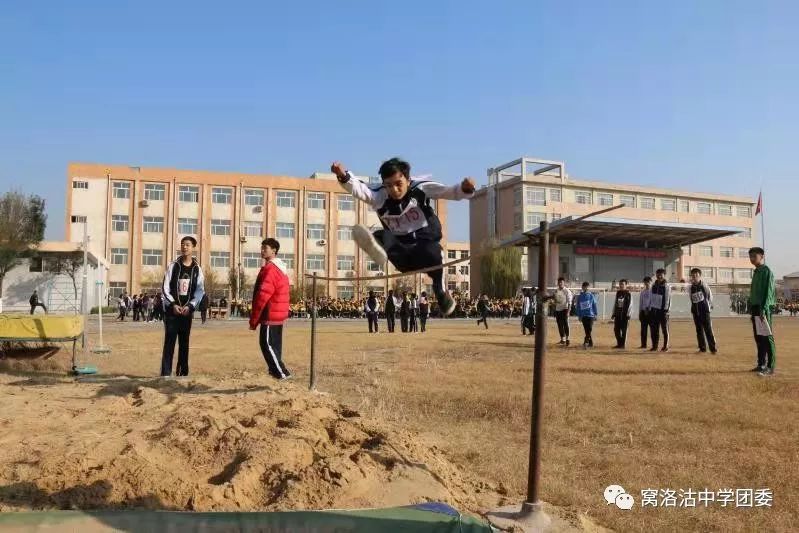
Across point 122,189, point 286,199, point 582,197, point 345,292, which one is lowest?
point 345,292

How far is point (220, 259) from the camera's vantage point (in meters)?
61.6

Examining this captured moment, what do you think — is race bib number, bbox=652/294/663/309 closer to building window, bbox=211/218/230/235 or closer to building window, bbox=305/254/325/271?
building window, bbox=305/254/325/271

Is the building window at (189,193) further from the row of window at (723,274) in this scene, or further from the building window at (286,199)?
the row of window at (723,274)

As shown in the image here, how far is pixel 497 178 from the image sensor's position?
6781 cm

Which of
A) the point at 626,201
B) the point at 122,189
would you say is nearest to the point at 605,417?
the point at 122,189

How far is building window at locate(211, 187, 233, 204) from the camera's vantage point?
61094mm

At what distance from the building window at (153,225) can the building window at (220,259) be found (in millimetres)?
5514

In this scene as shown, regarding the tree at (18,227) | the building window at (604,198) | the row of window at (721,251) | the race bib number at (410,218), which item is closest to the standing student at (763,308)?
the race bib number at (410,218)

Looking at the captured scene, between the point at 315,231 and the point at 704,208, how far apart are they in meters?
49.2

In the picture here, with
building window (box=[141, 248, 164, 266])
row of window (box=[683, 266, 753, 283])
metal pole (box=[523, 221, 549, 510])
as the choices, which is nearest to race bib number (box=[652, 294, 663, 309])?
metal pole (box=[523, 221, 549, 510])

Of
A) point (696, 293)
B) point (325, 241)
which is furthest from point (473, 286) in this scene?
point (696, 293)

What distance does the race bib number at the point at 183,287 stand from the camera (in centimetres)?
765

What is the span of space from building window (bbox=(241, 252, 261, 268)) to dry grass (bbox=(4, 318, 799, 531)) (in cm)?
5168

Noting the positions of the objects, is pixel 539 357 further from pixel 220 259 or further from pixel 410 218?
pixel 220 259
